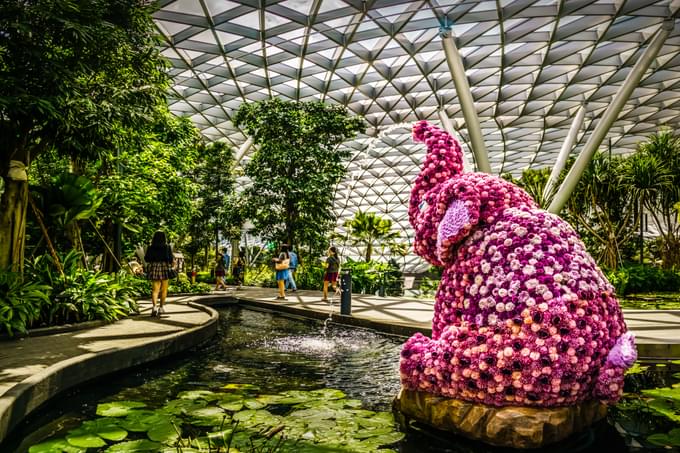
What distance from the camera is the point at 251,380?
4332 mm

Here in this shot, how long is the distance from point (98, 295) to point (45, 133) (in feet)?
9.02

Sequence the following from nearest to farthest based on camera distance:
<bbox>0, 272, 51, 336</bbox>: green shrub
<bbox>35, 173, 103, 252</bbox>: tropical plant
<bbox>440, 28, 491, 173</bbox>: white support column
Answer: <bbox>0, 272, 51, 336</bbox>: green shrub
<bbox>35, 173, 103, 252</bbox>: tropical plant
<bbox>440, 28, 491, 173</bbox>: white support column

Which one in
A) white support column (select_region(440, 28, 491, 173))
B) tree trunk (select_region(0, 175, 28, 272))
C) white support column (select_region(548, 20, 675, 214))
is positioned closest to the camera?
tree trunk (select_region(0, 175, 28, 272))

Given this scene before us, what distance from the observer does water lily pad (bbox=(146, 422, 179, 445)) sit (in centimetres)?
255

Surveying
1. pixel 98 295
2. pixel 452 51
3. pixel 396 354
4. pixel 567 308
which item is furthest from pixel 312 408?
pixel 452 51

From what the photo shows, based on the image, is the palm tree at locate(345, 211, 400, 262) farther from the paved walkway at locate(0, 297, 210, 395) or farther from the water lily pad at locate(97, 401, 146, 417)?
the water lily pad at locate(97, 401, 146, 417)

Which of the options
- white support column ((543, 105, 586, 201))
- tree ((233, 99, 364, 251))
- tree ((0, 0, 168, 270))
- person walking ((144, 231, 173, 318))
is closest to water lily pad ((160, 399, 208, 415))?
tree ((0, 0, 168, 270))

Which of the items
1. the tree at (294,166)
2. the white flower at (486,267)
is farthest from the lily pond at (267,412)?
the tree at (294,166)

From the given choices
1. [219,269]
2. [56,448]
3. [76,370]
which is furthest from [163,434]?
Answer: [219,269]

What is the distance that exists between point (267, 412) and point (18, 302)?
4.63 meters

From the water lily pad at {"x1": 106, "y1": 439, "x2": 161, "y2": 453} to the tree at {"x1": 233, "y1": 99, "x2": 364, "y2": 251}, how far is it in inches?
563

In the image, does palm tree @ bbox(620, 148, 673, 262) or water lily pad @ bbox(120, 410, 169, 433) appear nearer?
water lily pad @ bbox(120, 410, 169, 433)

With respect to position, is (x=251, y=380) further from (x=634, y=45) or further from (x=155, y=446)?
(x=634, y=45)

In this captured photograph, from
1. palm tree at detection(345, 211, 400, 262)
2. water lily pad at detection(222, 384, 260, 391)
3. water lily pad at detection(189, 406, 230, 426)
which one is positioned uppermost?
palm tree at detection(345, 211, 400, 262)
